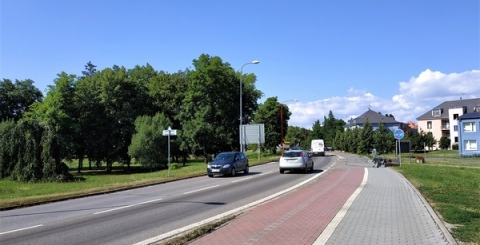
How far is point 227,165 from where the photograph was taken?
25844mm

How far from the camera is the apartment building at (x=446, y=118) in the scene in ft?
316

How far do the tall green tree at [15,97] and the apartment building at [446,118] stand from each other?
91.3 m

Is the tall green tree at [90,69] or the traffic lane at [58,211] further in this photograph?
the tall green tree at [90,69]

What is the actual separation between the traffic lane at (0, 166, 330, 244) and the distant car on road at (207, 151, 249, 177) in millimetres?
10681

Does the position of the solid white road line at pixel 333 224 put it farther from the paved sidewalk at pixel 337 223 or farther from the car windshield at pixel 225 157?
the car windshield at pixel 225 157

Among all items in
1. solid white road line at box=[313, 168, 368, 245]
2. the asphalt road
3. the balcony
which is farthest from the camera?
the balcony

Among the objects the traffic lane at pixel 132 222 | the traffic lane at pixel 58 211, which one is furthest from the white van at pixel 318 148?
the traffic lane at pixel 132 222

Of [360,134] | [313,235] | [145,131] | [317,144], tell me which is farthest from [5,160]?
[360,134]

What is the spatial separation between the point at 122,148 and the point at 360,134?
4479 cm

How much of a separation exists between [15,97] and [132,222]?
6465 cm

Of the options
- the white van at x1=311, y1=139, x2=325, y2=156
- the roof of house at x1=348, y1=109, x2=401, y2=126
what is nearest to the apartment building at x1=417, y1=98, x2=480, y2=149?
the roof of house at x1=348, y1=109, x2=401, y2=126

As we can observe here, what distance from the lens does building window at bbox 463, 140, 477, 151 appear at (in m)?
70.6

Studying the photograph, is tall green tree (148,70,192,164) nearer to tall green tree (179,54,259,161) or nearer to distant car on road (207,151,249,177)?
tall green tree (179,54,259,161)

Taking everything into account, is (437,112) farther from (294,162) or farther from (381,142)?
(294,162)
